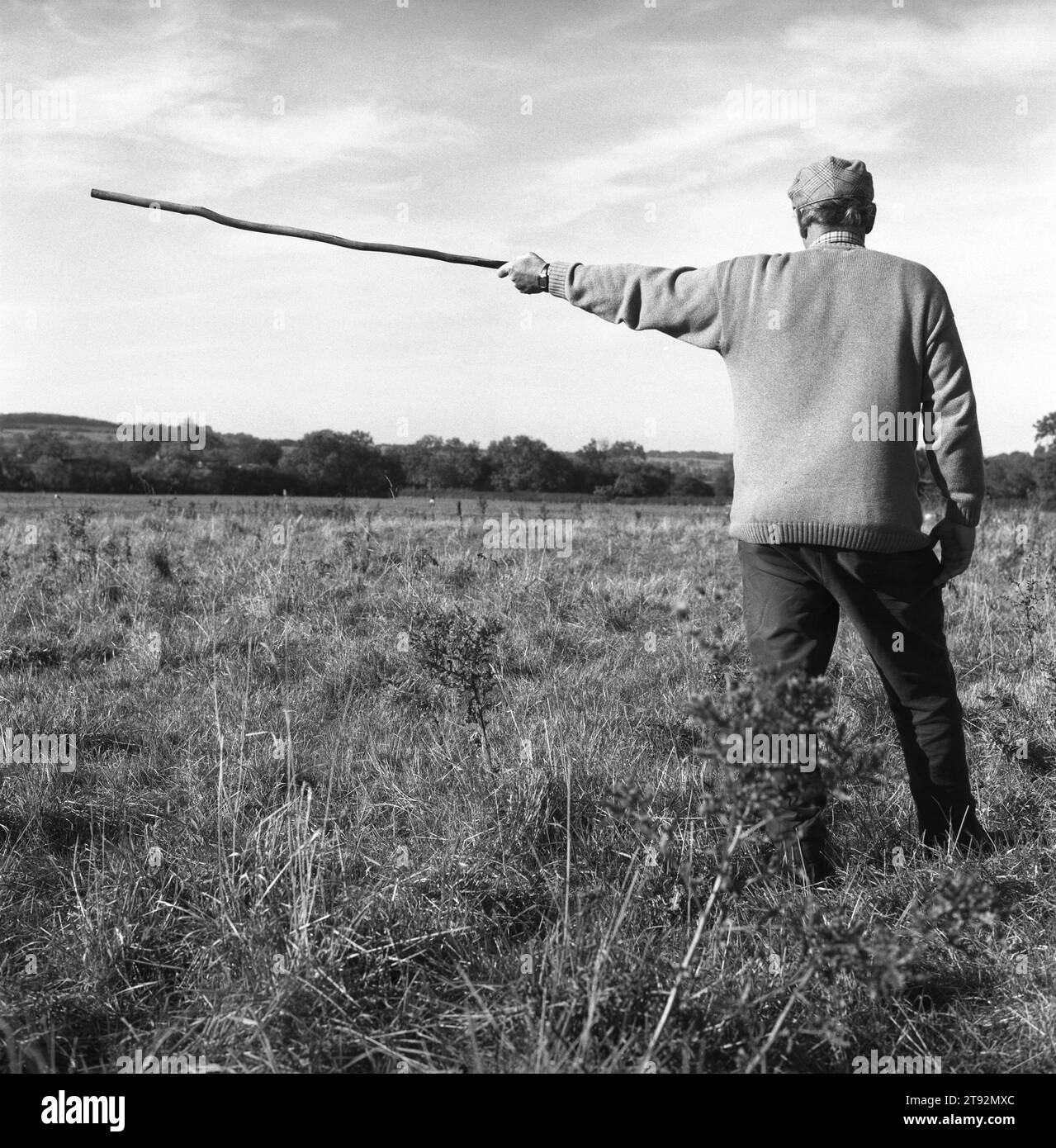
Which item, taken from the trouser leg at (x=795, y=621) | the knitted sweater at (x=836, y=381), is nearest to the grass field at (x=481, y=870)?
the trouser leg at (x=795, y=621)

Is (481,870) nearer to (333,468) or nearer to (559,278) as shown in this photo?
(559,278)

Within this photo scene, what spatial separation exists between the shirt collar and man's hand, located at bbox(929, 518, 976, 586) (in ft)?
3.32

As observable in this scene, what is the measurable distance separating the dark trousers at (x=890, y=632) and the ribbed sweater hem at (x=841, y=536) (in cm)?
4

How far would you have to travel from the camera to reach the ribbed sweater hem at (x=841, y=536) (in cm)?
315

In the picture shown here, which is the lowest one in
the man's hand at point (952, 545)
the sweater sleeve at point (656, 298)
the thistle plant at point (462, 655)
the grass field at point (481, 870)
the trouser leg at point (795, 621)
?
the grass field at point (481, 870)

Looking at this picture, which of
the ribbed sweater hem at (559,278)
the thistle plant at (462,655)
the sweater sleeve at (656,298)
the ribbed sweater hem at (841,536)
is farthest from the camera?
the thistle plant at (462,655)

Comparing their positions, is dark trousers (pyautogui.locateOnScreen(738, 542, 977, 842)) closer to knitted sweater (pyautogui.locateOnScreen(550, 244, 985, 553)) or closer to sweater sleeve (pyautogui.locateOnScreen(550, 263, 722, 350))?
knitted sweater (pyautogui.locateOnScreen(550, 244, 985, 553))

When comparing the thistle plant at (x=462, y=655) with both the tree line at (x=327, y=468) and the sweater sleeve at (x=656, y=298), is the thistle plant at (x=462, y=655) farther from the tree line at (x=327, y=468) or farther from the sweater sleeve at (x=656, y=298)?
the tree line at (x=327, y=468)

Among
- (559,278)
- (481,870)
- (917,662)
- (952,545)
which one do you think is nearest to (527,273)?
(559,278)

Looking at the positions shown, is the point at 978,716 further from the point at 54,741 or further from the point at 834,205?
the point at 54,741

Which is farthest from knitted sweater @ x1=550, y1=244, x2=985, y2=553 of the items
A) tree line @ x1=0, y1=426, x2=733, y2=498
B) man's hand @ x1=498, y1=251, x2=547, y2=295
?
tree line @ x1=0, y1=426, x2=733, y2=498

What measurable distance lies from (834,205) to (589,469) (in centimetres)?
3362

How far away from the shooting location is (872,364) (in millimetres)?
3160
